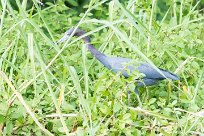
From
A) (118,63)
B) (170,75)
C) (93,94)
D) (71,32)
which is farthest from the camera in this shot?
(71,32)

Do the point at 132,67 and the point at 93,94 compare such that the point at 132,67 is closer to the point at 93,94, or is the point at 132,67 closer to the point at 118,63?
the point at 118,63

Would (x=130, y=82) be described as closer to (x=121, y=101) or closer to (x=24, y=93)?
(x=121, y=101)

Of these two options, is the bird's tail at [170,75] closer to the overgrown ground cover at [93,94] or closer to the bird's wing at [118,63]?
the overgrown ground cover at [93,94]

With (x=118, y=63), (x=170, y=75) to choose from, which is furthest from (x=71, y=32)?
(x=170, y=75)

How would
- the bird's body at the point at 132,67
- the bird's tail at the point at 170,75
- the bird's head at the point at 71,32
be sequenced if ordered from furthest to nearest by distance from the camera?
the bird's head at the point at 71,32
the bird's body at the point at 132,67
the bird's tail at the point at 170,75

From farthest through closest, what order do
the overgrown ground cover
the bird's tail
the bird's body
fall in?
1. the bird's body
2. the bird's tail
3. the overgrown ground cover

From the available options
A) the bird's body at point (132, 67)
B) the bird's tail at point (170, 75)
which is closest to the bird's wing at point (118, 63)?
the bird's body at point (132, 67)

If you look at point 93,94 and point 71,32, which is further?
point 71,32

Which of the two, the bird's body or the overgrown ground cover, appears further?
the bird's body

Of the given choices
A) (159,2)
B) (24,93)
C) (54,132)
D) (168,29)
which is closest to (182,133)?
(54,132)

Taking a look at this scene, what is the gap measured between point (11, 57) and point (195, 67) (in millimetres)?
931

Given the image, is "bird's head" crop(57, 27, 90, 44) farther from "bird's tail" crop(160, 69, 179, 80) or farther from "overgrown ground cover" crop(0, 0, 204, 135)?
"bird's tail" crop(160, 69, 179, 80)

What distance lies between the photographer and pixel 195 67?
3.58 metres

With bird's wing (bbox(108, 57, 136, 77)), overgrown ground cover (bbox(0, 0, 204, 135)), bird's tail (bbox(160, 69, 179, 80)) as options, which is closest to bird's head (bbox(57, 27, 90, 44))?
overgrown ground cover (bbox(0, 0, 204, 135))
